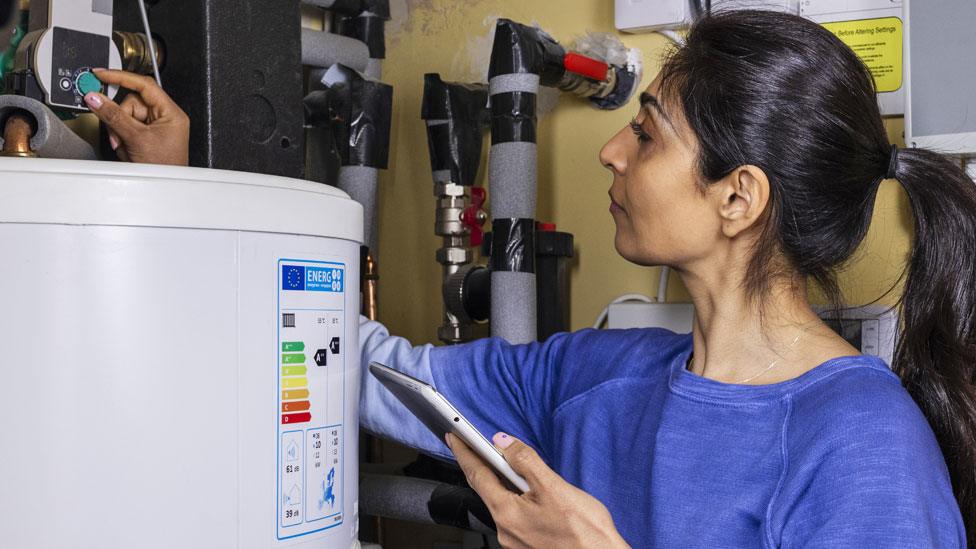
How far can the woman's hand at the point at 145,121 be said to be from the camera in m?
0.81

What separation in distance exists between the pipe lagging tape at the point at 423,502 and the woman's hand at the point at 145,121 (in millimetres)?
502

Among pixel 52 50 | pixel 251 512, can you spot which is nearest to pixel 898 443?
pixel 251 512

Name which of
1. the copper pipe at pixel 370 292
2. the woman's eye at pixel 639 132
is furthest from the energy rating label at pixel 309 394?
the copper pipe at pixel 370 292

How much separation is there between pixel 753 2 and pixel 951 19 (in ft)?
0.79

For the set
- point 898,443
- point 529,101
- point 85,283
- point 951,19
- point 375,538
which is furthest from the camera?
point 375,538

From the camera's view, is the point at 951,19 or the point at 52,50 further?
the point at 951,19

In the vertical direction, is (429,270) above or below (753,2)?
below

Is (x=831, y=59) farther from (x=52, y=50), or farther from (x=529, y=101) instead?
(x=52, y=50)

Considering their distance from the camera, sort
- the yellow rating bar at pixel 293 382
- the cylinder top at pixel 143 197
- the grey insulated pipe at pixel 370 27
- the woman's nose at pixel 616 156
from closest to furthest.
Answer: the cylinder top at pixel 143 197 < the yellow rating bar at pixel 293 382 < the woman's nose at pixel 616 156 < the grey insulated pipe at pixel 370 27

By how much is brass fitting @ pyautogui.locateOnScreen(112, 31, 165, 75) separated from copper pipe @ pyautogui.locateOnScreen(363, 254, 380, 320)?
41cm

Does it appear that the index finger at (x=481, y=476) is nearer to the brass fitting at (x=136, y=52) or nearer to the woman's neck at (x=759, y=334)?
the woman's neck at (x=759, y=334)

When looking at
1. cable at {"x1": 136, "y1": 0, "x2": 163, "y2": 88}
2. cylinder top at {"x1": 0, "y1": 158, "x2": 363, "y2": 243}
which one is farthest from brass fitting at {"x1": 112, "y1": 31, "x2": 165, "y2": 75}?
cylinder top at {"x1": 0, "y1": 158, "x2": 363, "y2": 243}

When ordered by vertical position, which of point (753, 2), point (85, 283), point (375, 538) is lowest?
point (375, 538)

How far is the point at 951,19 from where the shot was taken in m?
1.06
